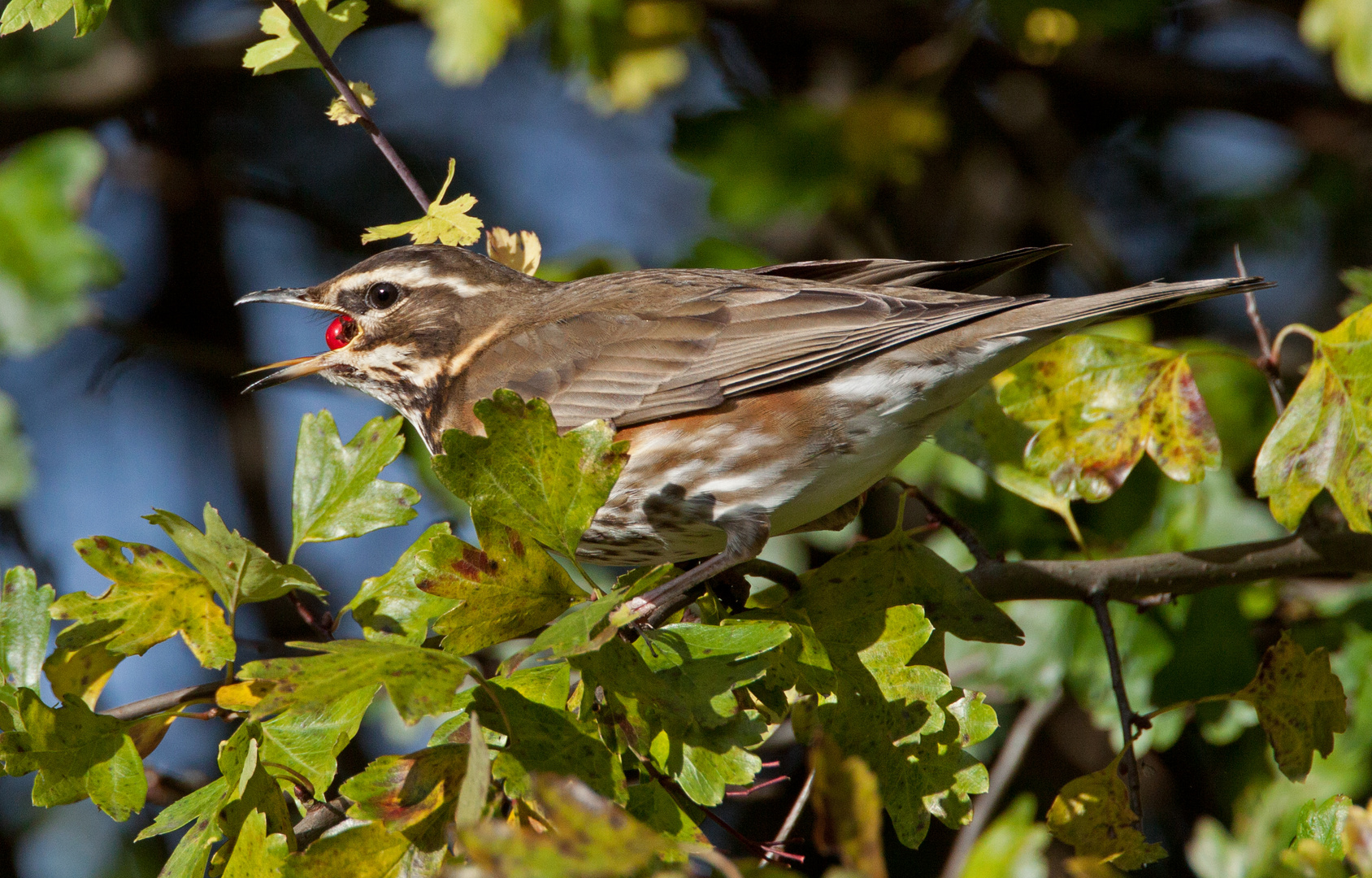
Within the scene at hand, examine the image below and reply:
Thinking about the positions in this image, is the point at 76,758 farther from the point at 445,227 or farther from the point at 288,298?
the point at 288,298

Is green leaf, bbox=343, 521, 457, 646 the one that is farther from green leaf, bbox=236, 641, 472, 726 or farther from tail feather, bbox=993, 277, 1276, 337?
tail feather, bbox=993, 277, 1276, 337

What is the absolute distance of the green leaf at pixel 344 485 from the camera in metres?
2.51

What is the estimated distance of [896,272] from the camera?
3574 millimetres

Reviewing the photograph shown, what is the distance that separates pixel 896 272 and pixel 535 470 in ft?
6.01

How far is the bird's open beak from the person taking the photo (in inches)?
139

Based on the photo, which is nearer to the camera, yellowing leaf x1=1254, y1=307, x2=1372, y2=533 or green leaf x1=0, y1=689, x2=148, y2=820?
green leaf x1=0, y1=689, x2=148, y2=820

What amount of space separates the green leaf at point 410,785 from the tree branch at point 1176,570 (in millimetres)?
1325

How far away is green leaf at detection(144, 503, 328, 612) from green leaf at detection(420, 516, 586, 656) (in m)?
0.34

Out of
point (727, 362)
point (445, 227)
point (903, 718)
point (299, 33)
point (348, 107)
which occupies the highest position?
point (299, 33)

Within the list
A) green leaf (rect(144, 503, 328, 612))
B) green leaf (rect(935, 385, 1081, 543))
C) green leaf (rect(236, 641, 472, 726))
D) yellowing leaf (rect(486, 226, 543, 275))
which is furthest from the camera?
yellowing leaf (rect(486, 226, 543, 275))

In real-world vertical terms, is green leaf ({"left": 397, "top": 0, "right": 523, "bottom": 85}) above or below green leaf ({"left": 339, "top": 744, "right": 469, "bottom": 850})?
above

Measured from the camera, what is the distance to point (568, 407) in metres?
3.32

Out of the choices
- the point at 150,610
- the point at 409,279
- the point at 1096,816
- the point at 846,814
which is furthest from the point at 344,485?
the point at 1096,816

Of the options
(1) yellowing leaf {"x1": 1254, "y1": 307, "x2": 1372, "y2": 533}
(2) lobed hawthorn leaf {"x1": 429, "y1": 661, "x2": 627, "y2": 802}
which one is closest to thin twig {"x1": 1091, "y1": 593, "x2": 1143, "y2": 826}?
(1) yellowing leaf {"x1": 1254, "y1": 307, "x2": 1372, "y2": 533}
